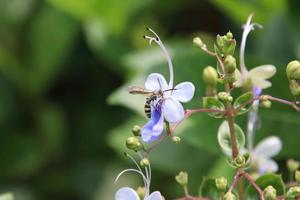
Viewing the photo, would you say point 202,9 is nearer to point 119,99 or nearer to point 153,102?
point 119,99

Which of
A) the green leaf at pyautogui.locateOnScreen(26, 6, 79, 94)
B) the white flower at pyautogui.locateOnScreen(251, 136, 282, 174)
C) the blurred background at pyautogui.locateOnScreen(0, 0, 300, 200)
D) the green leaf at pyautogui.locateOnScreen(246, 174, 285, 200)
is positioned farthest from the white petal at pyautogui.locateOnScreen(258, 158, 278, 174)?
the green leaf at pyautogui.locateOnScreen(26, 6, 79, 94)

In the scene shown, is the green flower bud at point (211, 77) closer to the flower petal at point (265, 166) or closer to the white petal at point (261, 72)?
the white petal at point (261, 72)

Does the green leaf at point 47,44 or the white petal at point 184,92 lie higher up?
the white petal at point 184,92

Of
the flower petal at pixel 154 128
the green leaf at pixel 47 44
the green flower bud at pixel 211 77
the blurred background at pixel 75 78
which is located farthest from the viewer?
the green leaf at pixel 47 44

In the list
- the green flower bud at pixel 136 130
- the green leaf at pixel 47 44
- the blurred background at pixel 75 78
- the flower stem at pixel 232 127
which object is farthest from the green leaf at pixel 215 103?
the green leaf at pixel 47 44

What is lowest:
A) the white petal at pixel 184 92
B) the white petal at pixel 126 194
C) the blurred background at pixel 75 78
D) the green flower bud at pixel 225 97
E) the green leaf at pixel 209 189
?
the blurred background at pixel 75 78

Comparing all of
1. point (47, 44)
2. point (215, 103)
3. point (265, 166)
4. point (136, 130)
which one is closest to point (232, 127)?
point (215, 103)
